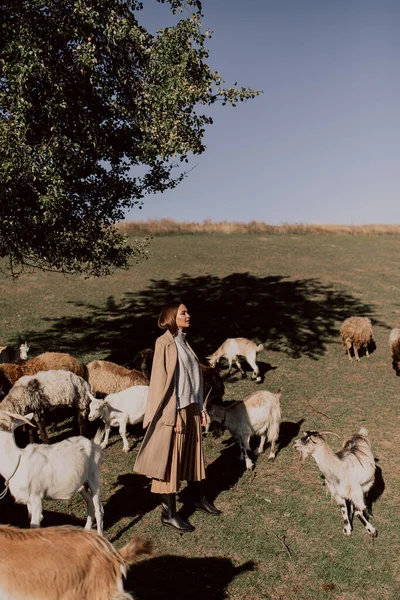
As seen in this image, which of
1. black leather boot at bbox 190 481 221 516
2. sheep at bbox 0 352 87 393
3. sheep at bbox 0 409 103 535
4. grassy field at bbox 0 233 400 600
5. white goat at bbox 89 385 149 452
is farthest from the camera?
sheep at bbox 0 352 87 393

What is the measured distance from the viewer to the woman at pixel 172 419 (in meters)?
6.42

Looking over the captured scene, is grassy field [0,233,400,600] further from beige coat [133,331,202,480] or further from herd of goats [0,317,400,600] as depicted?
beige coat [133,331,202,480]

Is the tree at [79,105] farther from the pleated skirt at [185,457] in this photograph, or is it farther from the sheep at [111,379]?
the pleated skirt at [185,457]

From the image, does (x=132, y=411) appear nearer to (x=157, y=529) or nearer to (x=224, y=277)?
(x=157, y=529)

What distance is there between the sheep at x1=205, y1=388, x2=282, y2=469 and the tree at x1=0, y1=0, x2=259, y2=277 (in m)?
4.92

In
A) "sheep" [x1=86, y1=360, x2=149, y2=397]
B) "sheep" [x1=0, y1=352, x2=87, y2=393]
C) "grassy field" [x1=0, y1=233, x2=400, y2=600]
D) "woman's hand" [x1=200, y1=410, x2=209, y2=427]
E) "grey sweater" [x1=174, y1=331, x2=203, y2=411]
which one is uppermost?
"grey sweater" [x1=174, y1=331, x2=203, y2=411]

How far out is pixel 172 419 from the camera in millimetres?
6434

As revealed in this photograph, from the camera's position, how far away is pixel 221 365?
1501 cm

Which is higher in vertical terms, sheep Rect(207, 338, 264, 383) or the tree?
the tree

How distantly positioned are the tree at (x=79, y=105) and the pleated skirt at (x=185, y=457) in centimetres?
493

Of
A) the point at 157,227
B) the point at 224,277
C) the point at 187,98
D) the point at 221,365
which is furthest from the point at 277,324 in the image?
the point at 157,227

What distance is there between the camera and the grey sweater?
6582 millimetres

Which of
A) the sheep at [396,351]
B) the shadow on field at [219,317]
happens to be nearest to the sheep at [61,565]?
the shadow on field at [219,317]

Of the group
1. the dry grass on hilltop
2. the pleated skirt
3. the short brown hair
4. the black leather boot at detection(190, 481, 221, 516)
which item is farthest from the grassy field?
the dry grass on hilltop
